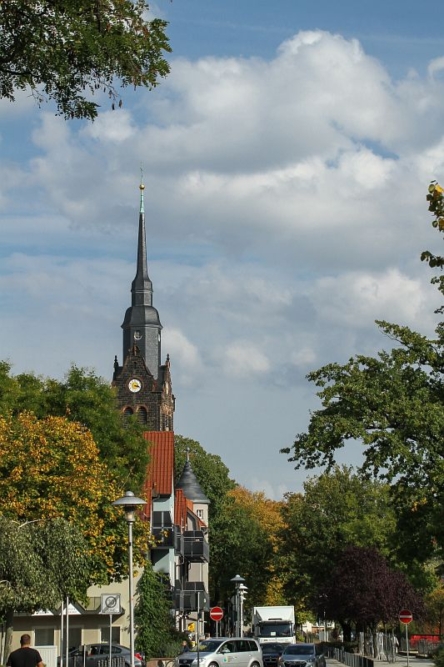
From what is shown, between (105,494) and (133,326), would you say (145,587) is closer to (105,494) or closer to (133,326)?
(105,494)

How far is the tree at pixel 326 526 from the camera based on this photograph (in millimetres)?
73312

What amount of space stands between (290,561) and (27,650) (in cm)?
5857

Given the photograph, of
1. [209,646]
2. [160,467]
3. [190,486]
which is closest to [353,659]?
[209,646]

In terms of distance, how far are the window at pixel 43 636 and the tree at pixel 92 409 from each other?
905 cm

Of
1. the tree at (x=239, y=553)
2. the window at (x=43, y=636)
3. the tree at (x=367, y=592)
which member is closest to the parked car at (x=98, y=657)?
the window at (x=43, y=636)

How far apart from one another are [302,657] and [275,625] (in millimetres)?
15464

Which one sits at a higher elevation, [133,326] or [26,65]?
[133,326]

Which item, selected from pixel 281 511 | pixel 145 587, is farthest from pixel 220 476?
pixel 145 587

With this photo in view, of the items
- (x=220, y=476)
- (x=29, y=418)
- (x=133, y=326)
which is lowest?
(x=29, y=418)

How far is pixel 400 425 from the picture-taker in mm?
33500

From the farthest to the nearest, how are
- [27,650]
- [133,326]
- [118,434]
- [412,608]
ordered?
[133,326] < [412,608] < [118,434] < [27,650]

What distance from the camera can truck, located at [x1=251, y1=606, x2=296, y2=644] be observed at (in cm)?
5709

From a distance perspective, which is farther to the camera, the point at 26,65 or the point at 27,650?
the point at 27,650

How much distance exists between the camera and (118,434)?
165ft
